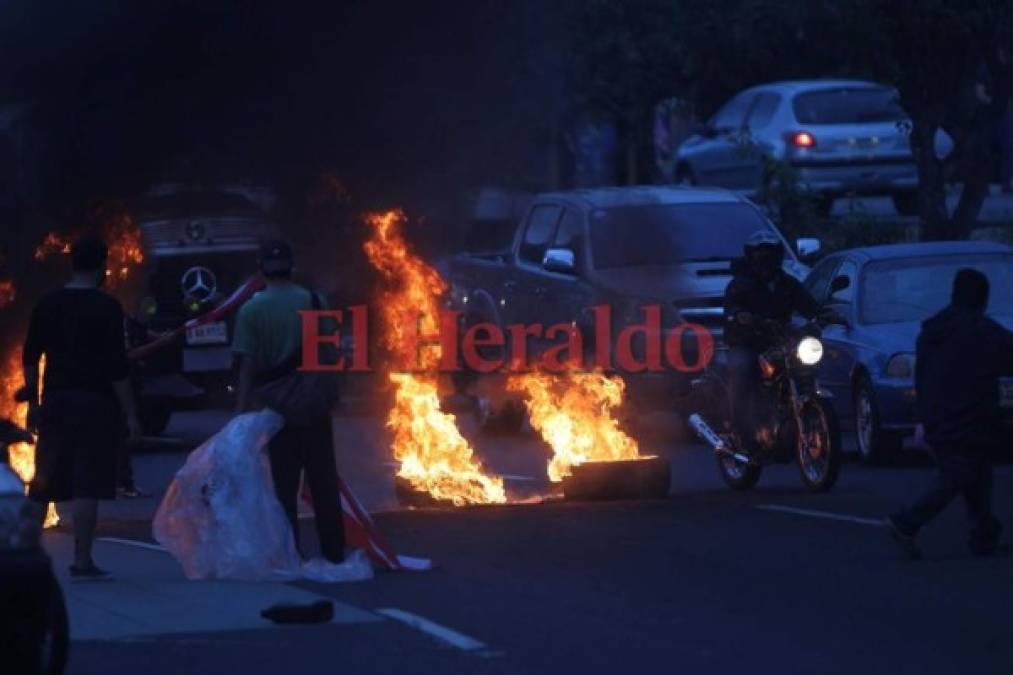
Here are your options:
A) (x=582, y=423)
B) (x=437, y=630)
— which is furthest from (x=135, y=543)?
(x=437, y=630)

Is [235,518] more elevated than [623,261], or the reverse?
[623,261]

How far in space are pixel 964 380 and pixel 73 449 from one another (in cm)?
452

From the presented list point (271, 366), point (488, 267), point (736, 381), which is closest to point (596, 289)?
point (488, 267)

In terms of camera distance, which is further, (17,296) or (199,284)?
(199,284)

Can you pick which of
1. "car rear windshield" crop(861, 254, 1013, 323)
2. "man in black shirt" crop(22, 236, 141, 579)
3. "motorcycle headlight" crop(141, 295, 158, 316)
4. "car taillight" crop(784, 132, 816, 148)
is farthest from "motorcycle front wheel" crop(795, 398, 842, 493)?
"car taillight" crop(784, 132, 816, 148)

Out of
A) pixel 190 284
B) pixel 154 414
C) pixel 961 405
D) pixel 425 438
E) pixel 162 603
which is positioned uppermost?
pixel 190 284

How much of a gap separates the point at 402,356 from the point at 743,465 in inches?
109

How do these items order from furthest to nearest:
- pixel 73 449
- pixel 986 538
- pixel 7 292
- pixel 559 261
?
pixel 559 261 < pixel 7 292 < pixel 986 538 < pixel 73 449

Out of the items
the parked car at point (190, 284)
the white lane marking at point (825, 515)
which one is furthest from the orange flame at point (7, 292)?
the white lane marking at point (825, 515)

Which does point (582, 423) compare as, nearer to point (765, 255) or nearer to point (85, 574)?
point (765, 255)

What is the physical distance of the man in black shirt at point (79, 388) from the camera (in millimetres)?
10336

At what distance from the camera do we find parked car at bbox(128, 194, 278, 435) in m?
14.6

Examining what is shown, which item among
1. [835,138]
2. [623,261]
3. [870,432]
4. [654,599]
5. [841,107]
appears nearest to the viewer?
[654,599]

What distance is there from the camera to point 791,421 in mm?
14078
